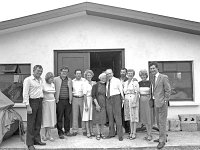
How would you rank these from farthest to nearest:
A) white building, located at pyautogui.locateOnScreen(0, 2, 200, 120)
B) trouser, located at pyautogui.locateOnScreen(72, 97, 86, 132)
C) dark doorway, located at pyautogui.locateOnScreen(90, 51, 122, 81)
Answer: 1. dark doorway, located at pyautogui.locateOnScreen(90, 51, 122, 81)
2. white building, located at pyautogui.locateOnScreen(0, 2, 200, 120)
3. trouser, located at pyautogui.locateOnScreen(72, 97, 86, 132)

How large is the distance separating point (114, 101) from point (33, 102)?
6.77 ft

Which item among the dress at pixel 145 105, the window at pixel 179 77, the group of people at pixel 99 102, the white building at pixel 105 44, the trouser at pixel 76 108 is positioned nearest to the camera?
the group of people at pixel 99 102

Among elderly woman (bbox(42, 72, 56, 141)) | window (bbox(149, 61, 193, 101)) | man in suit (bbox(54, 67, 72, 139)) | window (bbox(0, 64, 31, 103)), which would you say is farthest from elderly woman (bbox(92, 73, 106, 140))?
window (bbox(0, 64, 31, 103))

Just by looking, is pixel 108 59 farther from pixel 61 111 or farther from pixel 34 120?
pixel 34 120

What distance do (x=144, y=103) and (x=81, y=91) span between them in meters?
1.78

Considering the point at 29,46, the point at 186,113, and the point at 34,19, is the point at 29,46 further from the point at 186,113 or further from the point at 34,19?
the point at 186,113

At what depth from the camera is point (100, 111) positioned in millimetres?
5754

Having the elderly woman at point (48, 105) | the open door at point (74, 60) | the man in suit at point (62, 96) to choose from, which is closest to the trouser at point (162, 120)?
the man in suit at point (62, 96)

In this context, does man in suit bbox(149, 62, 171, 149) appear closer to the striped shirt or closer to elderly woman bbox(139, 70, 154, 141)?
elderly woman bbox(139, 70, 154, 141)

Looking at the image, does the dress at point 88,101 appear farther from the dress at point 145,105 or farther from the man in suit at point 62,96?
the dress at point 145,105

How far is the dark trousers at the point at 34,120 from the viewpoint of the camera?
16.5ft

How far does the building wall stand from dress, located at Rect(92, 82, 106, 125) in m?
1.76

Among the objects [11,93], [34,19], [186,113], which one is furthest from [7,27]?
[186,113]

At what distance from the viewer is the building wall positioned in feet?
23.5
